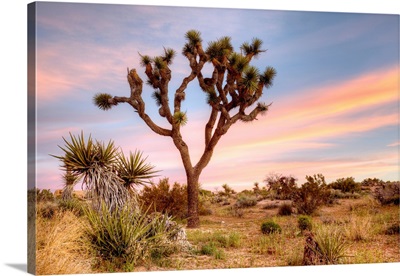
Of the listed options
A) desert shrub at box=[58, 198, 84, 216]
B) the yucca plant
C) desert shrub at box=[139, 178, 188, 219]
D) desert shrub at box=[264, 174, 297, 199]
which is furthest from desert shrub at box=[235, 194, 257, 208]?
desert shrub at box=[58, 198, 84, 216]

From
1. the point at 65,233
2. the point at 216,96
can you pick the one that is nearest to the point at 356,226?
the point at 216,96

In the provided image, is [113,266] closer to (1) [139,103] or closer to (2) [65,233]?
(2) [65,233]

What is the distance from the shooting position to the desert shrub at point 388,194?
1603cm

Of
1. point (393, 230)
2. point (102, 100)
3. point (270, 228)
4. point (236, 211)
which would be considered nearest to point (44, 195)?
point (102, 100)

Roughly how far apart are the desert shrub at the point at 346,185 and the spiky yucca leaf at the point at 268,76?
2611 mm

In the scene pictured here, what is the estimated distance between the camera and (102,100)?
1350cm

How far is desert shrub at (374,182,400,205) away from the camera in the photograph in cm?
1603

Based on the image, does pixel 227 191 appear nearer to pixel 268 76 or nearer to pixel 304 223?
pixel 304 223

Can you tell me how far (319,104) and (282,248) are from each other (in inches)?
127

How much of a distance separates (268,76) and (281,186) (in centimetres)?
396

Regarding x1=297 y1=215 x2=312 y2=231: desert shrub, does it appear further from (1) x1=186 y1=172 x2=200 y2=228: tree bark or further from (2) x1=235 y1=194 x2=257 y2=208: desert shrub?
(2) x1=235 y1=194 x2=257 y2=208: desert shrub

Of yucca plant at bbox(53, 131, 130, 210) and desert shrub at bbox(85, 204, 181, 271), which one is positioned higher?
yucca plant at bbox(53, 131, 130, 210)

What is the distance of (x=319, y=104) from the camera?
572 inches

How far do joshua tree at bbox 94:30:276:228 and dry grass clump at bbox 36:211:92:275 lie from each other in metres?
3.10
